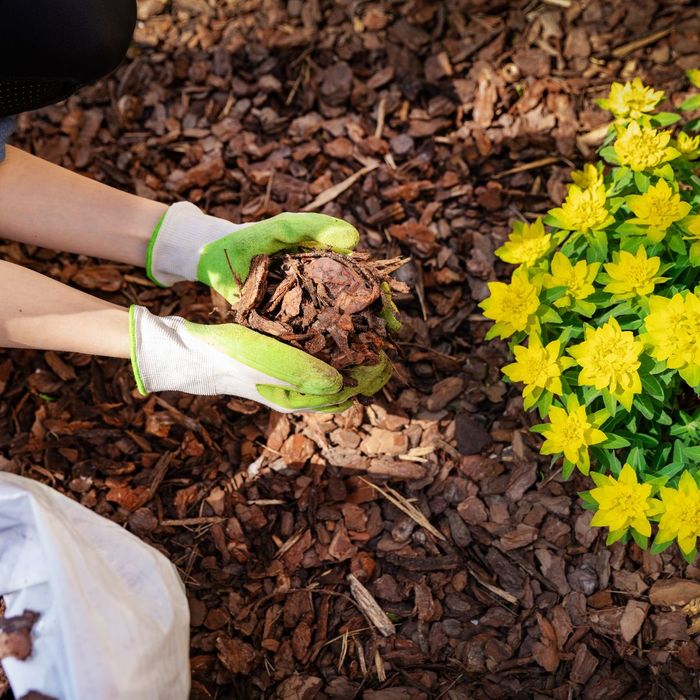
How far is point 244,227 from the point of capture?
82.8 inches

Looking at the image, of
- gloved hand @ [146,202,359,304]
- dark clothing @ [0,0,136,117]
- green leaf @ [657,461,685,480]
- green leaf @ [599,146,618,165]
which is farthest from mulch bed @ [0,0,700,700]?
dark clothing @ [0,0,136,117]

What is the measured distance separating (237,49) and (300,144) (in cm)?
54

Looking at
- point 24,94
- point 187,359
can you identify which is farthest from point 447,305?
point 24,94

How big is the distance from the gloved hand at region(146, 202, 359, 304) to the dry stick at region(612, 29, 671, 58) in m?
1.49

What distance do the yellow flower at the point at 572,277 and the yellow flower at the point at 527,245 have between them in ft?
0.29

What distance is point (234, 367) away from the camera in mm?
1914

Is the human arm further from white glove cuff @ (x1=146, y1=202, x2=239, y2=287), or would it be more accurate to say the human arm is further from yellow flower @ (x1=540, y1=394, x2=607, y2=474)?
yellow flower @ (x1=540, y1=394, x2=607, y2=474)

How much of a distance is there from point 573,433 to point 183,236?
1343 millimetres

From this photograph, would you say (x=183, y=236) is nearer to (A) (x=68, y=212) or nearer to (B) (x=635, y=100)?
(A) (x=68, y=212)

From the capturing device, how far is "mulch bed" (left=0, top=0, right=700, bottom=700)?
1.99 m

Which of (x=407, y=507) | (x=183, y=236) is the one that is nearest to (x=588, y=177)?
(x=407, y=507)

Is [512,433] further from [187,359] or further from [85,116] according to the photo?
[85,116]

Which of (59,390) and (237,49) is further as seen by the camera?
(237,49)

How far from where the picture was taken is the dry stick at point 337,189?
255 cm
